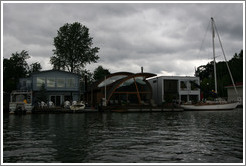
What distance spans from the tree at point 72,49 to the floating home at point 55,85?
8849 mm

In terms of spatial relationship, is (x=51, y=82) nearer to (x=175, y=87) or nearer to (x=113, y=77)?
(x=113, y=77)

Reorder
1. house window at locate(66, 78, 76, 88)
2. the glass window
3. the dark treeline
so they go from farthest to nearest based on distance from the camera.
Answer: the dark treeline → the glass window → house window at locate(66, 78, 76, 88)

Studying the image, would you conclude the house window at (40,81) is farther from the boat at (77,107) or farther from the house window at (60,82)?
the boat at (77,107)

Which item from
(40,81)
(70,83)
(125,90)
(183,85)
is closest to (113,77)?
(125,90)

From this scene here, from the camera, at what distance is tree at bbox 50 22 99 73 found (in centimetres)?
5228

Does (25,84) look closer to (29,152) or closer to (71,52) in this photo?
(71,52)

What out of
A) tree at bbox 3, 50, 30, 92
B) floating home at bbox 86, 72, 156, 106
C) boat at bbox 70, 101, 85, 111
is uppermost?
tree at bbox 3, 50, 30, 92

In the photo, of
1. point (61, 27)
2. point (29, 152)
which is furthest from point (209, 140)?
point (61, 27)

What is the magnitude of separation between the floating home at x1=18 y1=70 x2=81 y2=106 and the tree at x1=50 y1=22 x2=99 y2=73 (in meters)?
8.85

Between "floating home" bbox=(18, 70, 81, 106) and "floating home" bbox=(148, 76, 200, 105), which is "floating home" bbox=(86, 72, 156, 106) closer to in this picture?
"floating home" bbox=(18, 70, 81, 106)

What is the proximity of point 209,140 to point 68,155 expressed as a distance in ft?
23.3

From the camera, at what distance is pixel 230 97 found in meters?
58.6

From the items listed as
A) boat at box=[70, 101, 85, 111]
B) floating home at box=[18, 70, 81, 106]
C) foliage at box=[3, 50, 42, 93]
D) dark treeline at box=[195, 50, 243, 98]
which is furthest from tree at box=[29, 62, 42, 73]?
dark treeline at box=[195, 50, 243, 98]

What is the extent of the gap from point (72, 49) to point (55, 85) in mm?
12879
